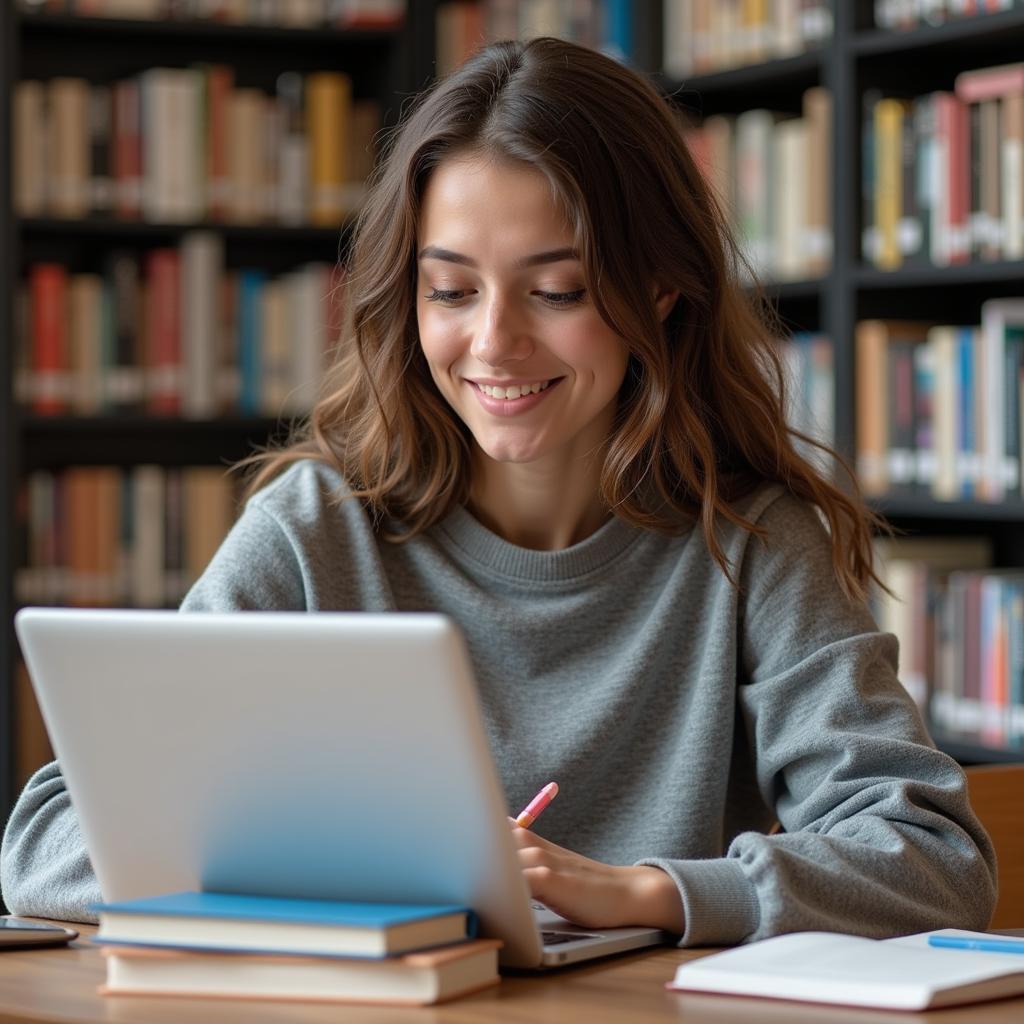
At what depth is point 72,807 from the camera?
1.40 metres

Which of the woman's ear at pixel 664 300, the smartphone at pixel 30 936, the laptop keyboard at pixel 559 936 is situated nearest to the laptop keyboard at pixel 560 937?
the laptop keyboard at pixel 559 936

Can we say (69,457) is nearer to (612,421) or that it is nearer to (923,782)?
(612,421)

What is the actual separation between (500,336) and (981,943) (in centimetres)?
64

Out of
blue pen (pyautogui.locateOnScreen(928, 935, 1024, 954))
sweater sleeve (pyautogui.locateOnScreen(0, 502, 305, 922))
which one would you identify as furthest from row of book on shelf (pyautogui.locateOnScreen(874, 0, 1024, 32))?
blue pen (pyautogui.locateOnScreen(928, 935, 1024, 954))

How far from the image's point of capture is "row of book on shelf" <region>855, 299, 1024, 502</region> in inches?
113

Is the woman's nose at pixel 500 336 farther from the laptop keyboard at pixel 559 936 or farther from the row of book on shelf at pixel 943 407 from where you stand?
the row of book on shelf at pixel 943 407

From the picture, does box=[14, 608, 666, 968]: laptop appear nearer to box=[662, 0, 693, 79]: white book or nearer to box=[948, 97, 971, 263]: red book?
box=[948, 97, 971, 263]: red book

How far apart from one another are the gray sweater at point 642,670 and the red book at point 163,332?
1.99m

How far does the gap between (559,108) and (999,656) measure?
1.63 metres

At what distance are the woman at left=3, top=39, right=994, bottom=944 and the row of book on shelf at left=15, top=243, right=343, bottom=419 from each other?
5.91 ft

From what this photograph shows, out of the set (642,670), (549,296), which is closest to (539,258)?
(549,296)

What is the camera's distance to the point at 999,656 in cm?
289

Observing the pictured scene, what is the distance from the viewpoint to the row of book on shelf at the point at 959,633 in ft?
9.44

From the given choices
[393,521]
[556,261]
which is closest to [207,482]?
[393,521]
